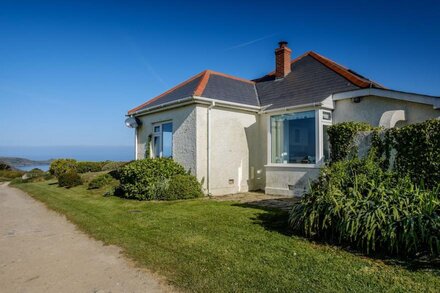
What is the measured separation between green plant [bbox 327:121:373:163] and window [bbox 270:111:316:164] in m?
4.07

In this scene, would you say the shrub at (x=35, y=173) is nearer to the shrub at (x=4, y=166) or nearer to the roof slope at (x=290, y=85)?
the shrub at (x=4, y=166)

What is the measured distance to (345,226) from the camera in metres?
5.16

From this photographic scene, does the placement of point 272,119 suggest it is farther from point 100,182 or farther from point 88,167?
point 88,167

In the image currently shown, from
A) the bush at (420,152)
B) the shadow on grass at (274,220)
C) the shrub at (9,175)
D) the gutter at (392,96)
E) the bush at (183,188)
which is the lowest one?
the shrub at (9,175)

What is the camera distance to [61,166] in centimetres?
2483

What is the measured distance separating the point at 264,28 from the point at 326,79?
7.63m

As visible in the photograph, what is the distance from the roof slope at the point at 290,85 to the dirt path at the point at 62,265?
8.08 meters

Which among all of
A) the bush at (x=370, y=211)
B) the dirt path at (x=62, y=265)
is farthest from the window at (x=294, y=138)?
the dirt path at (x=62, y=265)

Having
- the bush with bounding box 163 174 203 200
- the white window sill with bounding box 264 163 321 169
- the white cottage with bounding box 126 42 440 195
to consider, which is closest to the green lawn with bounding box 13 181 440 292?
the bush with bounding box 163 174 203 200

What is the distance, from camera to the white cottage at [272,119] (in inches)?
439

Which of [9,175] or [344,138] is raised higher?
[344,138]

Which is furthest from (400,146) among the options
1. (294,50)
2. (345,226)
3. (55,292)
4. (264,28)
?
(264,28)

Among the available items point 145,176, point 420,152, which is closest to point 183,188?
point 145,176

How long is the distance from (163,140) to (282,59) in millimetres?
8105
